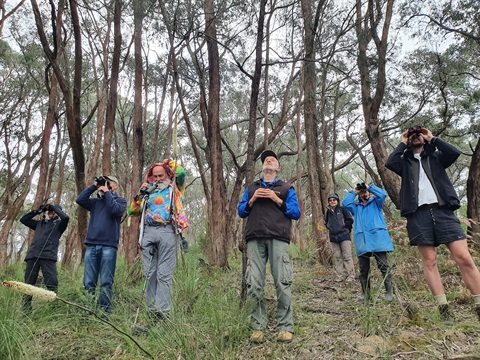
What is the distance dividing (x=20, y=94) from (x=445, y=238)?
53.1 feet

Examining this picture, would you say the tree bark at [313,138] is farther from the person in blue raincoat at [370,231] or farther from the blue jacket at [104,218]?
the blue jacket at [104,218]

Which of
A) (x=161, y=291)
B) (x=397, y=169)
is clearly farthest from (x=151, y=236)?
(x=397, y=169)

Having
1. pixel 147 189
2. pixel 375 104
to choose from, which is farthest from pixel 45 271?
pixel 375 104

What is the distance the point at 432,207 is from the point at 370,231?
1485 millimetres

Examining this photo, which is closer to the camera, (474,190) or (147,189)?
(147,189)

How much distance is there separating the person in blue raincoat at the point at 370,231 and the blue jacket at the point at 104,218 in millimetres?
3034

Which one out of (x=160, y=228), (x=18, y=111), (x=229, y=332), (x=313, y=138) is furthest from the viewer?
(x=18, y=111)

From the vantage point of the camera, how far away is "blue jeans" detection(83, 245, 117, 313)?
4102 mm

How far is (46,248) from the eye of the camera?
15.8ft

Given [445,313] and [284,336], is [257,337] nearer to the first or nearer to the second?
[284,336]

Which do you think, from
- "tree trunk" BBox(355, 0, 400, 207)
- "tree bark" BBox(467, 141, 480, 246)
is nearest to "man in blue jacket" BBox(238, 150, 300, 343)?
"tree trunk" BBox(355, 0, 400, 207)

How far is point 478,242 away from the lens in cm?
621

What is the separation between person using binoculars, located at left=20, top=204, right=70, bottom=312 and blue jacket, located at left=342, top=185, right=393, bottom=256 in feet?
12.7

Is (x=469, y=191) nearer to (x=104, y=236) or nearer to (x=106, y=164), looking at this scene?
(x=104, y=236)
